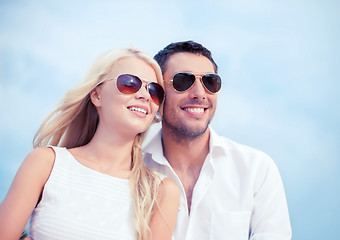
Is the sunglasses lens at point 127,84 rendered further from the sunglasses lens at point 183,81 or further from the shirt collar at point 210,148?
the shirt collar at point 210,148

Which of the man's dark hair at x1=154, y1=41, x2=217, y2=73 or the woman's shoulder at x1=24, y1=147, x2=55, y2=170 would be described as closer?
the woman's shoulder at x1=24, y1=147, x2=55, y2=170

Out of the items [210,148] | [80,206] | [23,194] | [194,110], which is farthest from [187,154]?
[23,194]

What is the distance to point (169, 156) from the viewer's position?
3.52 metres

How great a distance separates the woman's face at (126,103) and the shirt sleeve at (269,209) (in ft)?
4.39

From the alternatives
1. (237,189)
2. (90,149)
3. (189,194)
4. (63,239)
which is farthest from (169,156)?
(63,239)

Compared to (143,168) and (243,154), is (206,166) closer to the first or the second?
(243,154)

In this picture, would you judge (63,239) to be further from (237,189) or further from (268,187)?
(268,187)

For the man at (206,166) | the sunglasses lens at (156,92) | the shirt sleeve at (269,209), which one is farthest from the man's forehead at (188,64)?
the shirt sleeve at (269,209)

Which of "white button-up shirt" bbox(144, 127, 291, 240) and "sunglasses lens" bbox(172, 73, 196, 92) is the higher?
"sunglasses lens" bbox(172, 73, 196, 92)

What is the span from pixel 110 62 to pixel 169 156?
125cm

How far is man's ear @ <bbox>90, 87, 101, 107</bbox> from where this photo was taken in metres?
2.81

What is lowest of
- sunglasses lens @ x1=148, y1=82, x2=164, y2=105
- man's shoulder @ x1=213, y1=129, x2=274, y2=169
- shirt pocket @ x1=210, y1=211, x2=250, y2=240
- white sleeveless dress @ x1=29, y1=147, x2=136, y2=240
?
shirt pocket @ x1=210, y1=211, x2=250, y2=240

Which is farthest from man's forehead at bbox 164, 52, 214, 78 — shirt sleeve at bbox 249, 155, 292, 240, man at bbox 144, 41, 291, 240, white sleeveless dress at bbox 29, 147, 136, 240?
white sleeveless dress at bbox 29, 147, 136, 240

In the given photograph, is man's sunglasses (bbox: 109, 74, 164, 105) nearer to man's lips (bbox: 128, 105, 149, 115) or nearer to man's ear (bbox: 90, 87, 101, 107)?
man's lips (bbox: 128, 105, 149, 115)
